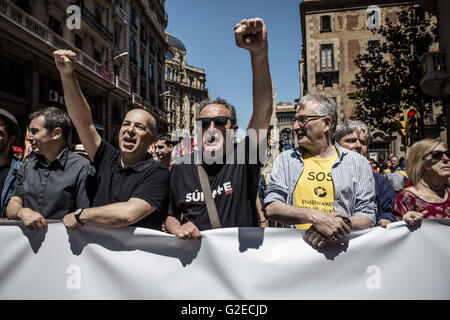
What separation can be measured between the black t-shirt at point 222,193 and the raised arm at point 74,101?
2.11 ft

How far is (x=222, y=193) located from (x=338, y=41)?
29392 mm

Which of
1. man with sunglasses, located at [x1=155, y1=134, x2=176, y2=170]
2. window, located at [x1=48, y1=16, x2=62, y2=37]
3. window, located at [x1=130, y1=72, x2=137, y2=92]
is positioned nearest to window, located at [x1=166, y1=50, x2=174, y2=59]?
window, located at [x1=130, y1=72, x2=137, y2=92]

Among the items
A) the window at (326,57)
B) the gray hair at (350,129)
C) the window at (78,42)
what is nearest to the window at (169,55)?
the window at (326,57)

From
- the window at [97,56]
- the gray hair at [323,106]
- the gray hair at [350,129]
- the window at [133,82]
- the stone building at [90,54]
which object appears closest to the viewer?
the gray hair at [323,106]

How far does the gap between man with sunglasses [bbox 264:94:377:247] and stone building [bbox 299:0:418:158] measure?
2677 centimetres

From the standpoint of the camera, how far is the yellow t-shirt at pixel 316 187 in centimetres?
214

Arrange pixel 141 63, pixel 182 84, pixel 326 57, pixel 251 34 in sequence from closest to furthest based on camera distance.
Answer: pixel 251 34 < pixel 326 57 < pixel 141 63 < pixel 182 84

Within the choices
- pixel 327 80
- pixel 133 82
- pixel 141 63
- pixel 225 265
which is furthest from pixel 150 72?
pixel 225 265

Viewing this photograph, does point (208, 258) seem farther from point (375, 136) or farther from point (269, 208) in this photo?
point (375, 136)

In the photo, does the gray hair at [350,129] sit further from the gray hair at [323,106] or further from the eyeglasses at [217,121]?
the eyeglasses at [217,121]

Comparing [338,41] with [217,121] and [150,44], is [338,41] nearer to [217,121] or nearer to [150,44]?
[150,44]

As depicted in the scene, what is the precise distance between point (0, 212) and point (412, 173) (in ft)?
10.6

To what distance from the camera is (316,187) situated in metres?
2.18

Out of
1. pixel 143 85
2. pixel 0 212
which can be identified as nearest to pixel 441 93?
pixel 0 212
